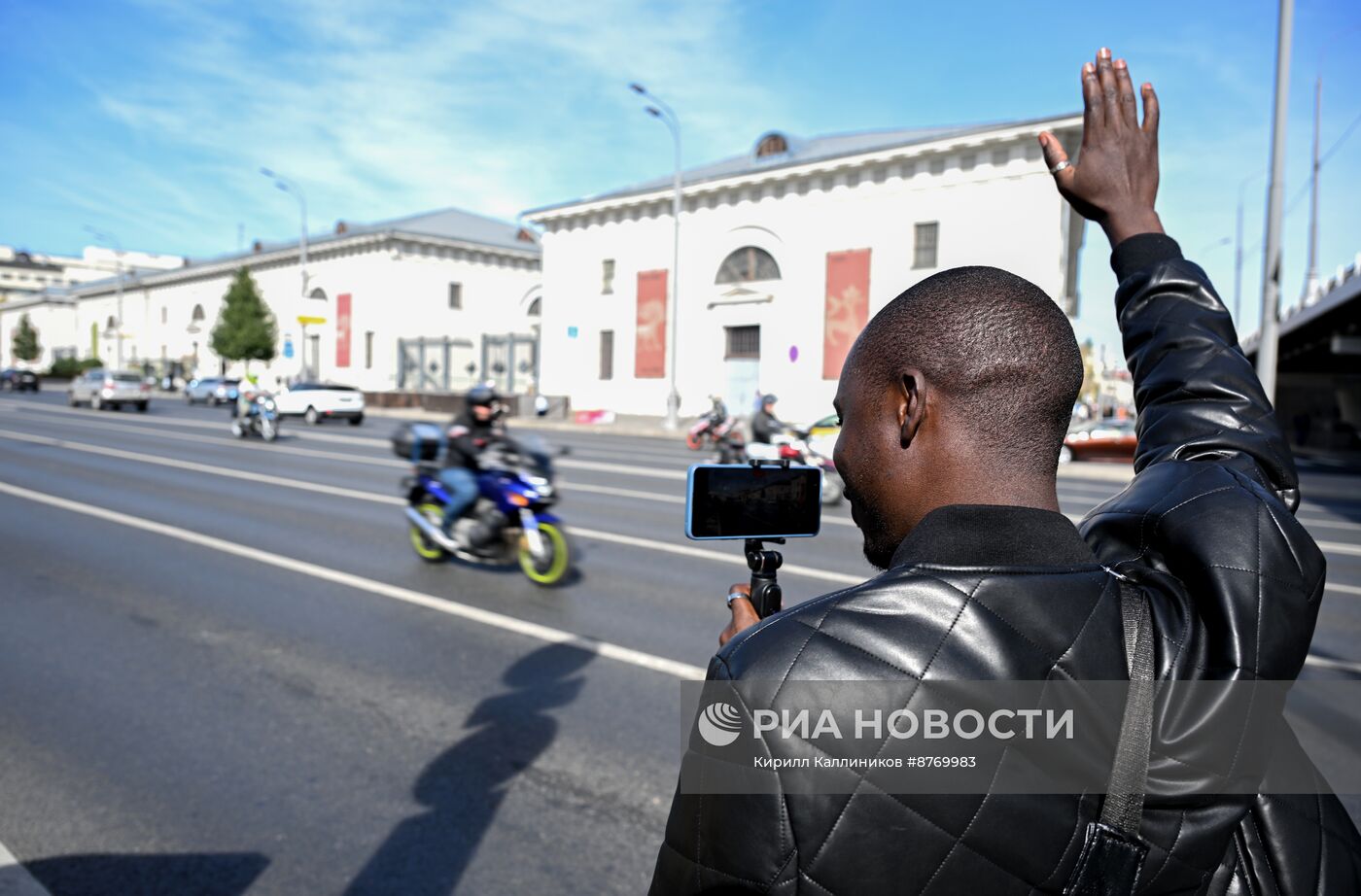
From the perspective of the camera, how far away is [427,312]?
56.0 metres

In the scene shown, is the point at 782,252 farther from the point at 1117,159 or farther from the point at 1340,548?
the point at 1117,159

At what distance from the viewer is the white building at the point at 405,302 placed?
48.7 meters

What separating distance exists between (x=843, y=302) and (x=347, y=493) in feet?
78.3

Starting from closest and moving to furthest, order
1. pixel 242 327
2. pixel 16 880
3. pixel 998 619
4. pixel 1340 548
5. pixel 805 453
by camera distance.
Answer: pixel 998 619
pixel 16 880
pixel 1340 548
pixel 805 453
pixel 242 327

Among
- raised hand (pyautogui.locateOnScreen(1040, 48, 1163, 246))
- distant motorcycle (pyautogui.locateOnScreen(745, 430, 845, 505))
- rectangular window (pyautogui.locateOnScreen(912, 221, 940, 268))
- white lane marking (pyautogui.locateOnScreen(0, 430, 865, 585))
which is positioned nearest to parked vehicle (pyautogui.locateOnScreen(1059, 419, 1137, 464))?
rectangular window (pyautogui.locateOnScreen(912, 221, 940, 268))

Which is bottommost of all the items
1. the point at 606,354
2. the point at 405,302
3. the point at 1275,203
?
the point at 606,354

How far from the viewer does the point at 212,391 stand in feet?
165

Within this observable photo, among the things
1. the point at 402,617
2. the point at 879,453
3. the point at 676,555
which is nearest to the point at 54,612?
the point at 402,617

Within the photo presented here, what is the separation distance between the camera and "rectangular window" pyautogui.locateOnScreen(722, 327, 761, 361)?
37.1m

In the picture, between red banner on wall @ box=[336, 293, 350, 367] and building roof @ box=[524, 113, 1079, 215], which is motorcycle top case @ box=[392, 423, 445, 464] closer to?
building roof @ box=[524, 113, 1079, 215]

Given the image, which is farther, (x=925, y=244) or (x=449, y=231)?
(x=449, y=231)

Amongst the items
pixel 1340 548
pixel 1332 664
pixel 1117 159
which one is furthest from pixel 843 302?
pixel 1117 159

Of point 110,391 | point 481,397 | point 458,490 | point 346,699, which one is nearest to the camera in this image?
point 346,699

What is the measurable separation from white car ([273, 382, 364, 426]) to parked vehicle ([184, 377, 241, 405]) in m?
16.4
